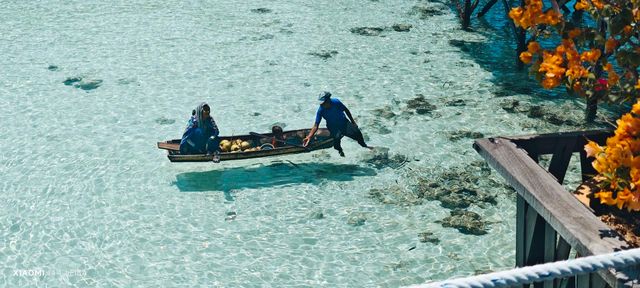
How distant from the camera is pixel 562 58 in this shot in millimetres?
5852

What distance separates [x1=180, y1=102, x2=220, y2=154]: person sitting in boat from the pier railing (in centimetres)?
723

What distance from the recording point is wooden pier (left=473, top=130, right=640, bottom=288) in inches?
183

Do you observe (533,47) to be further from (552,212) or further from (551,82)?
(552,212)

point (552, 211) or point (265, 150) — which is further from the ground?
point (552, 211)

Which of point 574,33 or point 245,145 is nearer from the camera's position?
point 574,33

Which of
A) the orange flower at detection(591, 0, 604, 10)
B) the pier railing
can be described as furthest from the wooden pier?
the orange flower at detection(591, 0, 604, 10)

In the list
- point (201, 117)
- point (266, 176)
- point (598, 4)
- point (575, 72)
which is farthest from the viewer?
point (266, 176)

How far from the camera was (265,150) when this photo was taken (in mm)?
12445

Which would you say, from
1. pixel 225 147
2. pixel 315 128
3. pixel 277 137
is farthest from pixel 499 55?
pixel 225 147

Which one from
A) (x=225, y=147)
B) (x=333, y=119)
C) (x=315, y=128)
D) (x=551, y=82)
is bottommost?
(x=225, y=147)

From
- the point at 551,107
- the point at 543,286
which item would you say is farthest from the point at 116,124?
the point at 543,286

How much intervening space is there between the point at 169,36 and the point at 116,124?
5.95 meters

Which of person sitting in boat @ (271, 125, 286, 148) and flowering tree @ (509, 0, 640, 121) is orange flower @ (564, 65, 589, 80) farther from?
person sitting in boat @ (271, 125, 286, 148)

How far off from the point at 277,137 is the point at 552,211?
27.6ft
